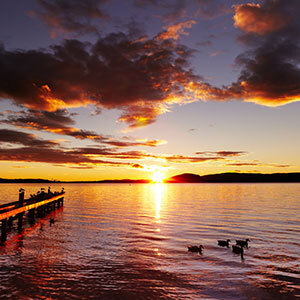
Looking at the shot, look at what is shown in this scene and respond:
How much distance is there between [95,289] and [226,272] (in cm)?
631

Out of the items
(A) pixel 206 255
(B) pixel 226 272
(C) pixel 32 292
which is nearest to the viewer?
(C) pixel 32 292

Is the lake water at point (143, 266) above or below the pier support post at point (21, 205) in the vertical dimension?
Answer: below

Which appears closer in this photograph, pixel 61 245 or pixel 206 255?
pixel 206 255

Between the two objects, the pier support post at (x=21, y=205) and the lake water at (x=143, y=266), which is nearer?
the lake water at (x=143, y=266)

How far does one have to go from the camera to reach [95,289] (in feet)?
34.4

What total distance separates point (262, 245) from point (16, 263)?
1590cm

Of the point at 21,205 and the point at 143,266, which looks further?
the point at 21,205

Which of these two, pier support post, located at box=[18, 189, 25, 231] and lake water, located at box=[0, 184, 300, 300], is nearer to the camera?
lake water, located at box=[0, 184, 300, 300]

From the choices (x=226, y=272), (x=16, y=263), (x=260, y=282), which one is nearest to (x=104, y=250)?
(x=16, y=263)

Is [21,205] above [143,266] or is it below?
above

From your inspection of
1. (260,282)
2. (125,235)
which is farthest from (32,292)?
(125,235)

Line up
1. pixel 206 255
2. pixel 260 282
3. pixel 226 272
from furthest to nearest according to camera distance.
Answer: pixel 206 255, pixel 226 272, pixel 260 282

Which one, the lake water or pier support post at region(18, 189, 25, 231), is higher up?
Result: pier support post at region(18, 189, 25, 231)

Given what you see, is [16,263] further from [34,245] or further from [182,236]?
[182,236]
